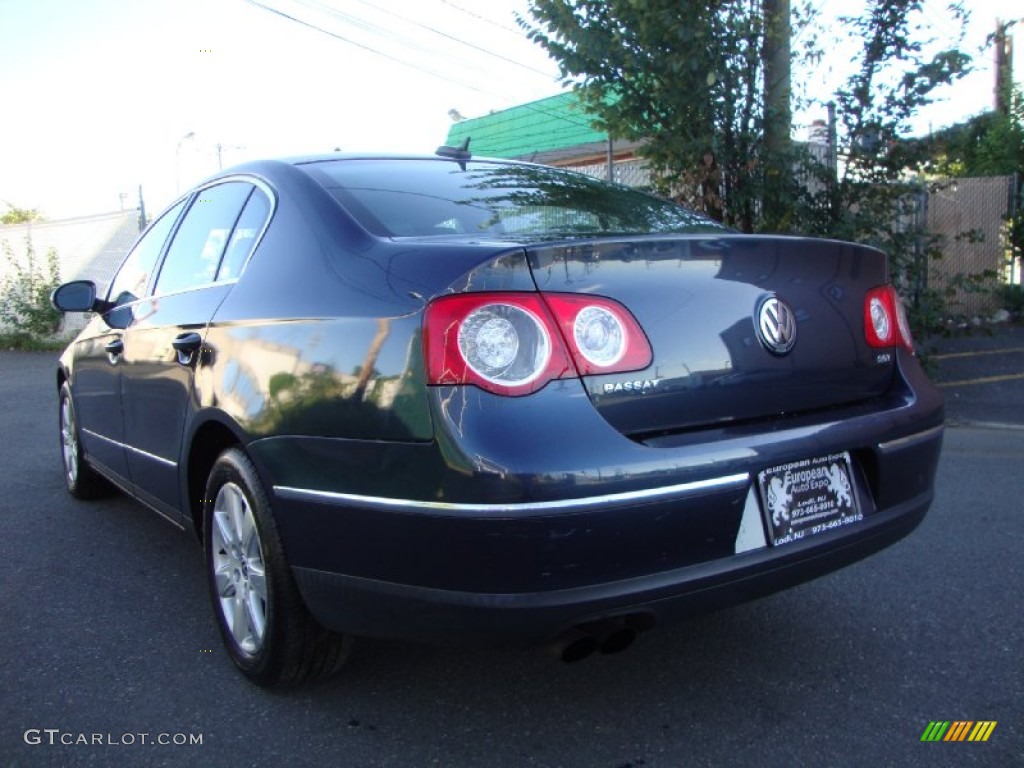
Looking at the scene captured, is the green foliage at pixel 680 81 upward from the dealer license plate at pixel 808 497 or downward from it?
upward

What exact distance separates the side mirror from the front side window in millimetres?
98

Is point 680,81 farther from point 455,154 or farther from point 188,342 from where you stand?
point 188,342

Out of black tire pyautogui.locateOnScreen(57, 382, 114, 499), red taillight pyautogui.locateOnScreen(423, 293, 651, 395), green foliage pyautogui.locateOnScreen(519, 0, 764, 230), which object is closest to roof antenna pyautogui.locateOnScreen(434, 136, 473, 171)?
red taillight pyautogui.locateOnScreen(423, 293, 651, 395)

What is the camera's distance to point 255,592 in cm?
270

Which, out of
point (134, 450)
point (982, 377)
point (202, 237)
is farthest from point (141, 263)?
point (982, 377)

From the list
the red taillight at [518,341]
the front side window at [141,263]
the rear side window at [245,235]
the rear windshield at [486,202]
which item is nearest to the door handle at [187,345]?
the rear side window at [245,235]

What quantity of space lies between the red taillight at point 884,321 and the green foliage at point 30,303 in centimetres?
1545

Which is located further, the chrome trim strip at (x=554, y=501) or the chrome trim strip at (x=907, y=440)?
the chrome trim strip at (x=907, y=440)

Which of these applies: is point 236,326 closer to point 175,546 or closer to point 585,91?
point 175,546

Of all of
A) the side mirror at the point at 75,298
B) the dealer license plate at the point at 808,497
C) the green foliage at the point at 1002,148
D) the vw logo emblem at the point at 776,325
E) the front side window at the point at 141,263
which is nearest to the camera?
the dealer license plate at the point at 808,497

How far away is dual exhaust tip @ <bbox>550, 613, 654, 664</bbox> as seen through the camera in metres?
2.12

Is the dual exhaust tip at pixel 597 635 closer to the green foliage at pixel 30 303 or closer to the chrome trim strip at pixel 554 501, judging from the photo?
the chrome trim strip at pixel 554 501

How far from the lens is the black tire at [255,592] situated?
8.24 ft

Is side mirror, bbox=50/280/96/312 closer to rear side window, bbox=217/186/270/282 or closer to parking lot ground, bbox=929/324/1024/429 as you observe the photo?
rear side window, bbox=217/186/270/282
